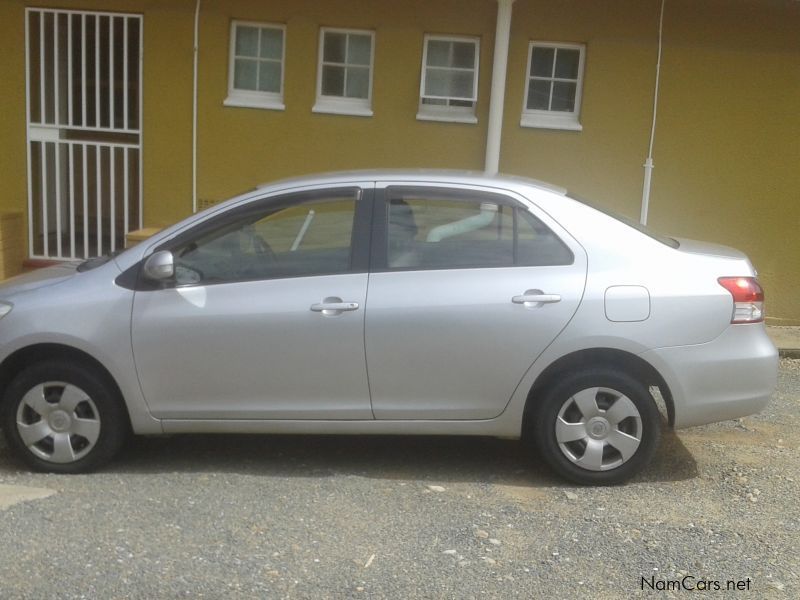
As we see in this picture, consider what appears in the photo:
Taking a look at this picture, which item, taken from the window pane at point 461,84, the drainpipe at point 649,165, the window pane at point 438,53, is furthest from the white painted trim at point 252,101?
the drainpipe at point 649,165

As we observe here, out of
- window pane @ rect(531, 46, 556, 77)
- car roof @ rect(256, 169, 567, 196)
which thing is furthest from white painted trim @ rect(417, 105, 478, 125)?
car roof @ rect(256, 169, 567, 196)

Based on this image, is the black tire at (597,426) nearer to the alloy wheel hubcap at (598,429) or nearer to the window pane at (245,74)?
the alloy wheel hubcap at (598,429)

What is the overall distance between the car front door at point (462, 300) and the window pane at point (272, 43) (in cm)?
448

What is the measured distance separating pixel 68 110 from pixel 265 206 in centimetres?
534

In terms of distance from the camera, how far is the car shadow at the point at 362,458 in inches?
203

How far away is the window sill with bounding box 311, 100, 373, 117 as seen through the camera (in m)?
8.97

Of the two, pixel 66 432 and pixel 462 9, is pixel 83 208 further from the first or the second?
pixel 66 432

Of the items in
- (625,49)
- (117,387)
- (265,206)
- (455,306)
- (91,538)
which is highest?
(625,49)

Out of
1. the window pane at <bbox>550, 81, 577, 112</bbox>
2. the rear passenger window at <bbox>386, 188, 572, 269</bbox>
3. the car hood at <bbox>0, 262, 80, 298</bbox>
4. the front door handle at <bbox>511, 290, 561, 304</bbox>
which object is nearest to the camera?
the front door handle at <bbox>511, 290, 561, 304</bbox>

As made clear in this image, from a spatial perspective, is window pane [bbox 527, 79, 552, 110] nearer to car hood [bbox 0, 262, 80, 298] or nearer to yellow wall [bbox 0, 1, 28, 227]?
yellow wall [bbox 0, 1, 28, 227]

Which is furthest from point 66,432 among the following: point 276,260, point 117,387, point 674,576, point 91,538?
point 674,576

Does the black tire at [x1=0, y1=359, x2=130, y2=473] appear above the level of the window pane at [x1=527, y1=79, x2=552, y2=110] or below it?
below

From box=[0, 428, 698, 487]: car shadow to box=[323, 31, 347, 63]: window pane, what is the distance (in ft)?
14.7

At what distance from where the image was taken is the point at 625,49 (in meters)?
8.75
